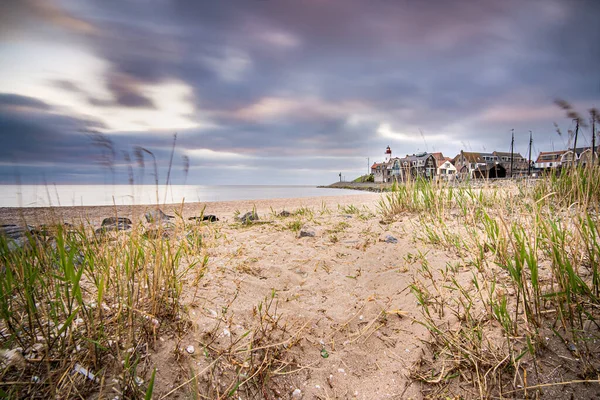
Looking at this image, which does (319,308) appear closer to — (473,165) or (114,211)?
(114,211)

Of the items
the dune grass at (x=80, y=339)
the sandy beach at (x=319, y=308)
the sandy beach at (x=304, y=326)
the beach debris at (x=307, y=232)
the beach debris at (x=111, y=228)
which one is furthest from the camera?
the beach debris at (x=307, y=232)

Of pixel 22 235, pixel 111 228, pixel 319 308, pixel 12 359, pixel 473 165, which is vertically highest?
pixel 473 165

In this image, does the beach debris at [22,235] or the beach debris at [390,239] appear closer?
the beach debris at [22,235]

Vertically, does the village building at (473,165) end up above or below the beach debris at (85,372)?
above

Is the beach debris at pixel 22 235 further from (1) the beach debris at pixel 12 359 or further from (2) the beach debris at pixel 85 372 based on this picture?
(2) the beach debris at pixel 85 372

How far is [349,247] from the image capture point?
154 inches

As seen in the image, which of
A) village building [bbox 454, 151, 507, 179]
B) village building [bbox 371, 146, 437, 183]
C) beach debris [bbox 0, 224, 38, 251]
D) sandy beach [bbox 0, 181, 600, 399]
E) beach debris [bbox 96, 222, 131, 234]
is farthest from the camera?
village building [bbox 371, 146, 437, 183]

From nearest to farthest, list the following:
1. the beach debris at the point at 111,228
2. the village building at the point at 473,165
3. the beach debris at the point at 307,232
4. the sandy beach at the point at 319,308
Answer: the sandy beach at the point at 319,308 < the beach debris at the point at 111,228 < the village building at the point at 473,165 < the beach debris at the point at 307,232

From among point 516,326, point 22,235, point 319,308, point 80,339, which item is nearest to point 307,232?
point 319,308

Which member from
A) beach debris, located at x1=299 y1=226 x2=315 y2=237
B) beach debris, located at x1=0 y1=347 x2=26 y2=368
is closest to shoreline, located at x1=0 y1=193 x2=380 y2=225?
beach debris, located at x1=299 y1=226 x2=315 y2=237

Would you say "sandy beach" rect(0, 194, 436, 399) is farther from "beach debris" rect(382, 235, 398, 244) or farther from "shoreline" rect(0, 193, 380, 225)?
"shoreline" rect(0, 193, 380, 225)

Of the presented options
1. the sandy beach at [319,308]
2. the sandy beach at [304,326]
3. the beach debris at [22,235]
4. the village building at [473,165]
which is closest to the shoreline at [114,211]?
the beach debris at [22,235]

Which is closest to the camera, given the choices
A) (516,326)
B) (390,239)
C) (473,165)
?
(516,326)

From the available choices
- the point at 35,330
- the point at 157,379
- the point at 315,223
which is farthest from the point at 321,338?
the point at 315,223
